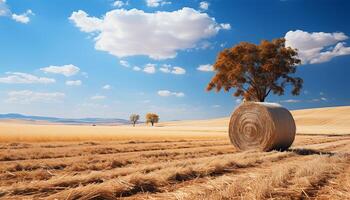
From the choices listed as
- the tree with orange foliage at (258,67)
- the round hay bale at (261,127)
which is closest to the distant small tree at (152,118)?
the tree with orange foliage at (258,67)

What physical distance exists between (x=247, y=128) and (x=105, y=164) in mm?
8580

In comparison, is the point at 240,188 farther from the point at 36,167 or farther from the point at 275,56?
the point at 275,56

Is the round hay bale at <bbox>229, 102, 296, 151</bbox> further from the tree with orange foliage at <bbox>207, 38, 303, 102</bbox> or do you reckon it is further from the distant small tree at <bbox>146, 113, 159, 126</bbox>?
the distant small tree at <bbox>146, 113, 159, 126</bbox>

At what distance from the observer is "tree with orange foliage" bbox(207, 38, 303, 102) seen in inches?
1464

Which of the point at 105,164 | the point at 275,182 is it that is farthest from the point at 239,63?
the point at 275,182

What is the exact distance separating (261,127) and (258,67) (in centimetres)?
2286

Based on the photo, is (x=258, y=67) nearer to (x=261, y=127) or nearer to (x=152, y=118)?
(x=261, y=127)

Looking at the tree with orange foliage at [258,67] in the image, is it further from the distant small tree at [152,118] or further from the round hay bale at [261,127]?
the distant small tree at [152,118]

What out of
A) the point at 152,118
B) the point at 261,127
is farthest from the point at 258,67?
the point at 152,118

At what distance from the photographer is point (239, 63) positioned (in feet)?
124

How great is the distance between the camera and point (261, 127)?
1591 centimetres

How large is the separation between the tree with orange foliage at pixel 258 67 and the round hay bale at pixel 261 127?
20.4 m

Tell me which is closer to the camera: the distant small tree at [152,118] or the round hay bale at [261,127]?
the round hay bale at [261,127]

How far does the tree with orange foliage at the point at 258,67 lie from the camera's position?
1464 inches
